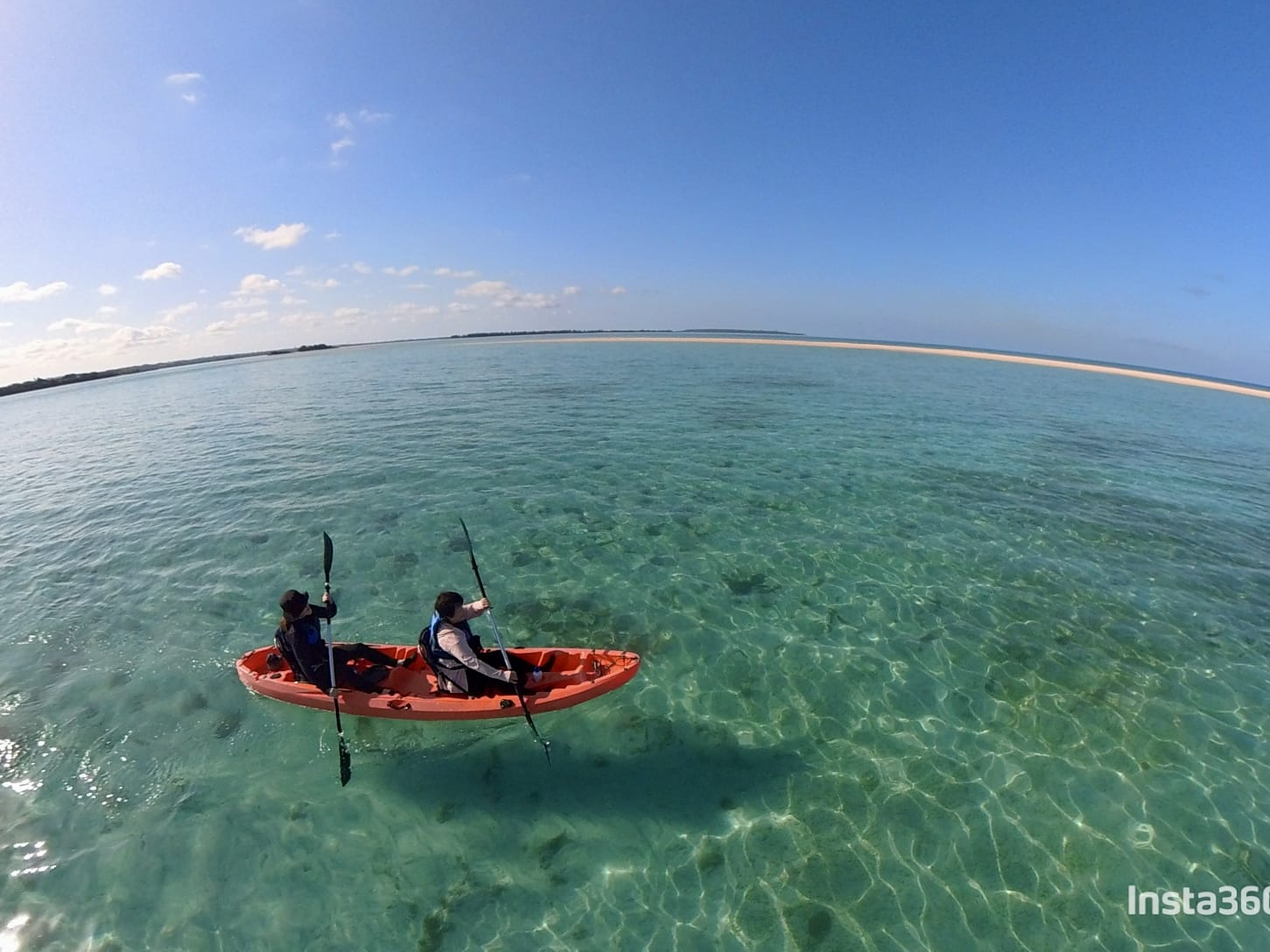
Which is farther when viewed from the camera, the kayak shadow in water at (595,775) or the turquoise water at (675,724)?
the kayak shadow in water at (595,775)

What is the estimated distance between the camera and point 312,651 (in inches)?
373

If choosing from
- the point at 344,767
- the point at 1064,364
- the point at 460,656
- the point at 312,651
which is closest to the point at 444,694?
the point at 460,656

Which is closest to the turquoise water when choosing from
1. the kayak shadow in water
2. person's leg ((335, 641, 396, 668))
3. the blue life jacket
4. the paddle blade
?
the kayak shadow in water

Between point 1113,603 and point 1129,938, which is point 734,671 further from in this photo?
point 1113,603

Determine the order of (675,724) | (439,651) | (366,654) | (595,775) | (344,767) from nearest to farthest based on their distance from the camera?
1. (344,767)
2. (595,775)
3. (439,651)
4. (675,724)
5. (366,654)

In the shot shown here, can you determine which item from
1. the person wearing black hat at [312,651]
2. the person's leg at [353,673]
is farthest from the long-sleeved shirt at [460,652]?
the person wearing black hat at [312,651]

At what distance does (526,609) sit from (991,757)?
32.1 ft

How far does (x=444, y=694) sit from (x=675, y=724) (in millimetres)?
4228

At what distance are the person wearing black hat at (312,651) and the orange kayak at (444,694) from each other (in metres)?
0.23

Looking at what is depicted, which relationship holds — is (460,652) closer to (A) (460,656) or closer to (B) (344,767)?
(A) (460,656)

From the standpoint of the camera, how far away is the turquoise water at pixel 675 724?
7059 mm

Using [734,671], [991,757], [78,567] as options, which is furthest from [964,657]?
[78,567]

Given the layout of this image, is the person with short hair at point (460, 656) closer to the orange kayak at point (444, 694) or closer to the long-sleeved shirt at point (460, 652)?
the long-sleeved shirt at point (460, 652)

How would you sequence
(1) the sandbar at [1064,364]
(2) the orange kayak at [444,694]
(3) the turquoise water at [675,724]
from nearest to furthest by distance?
(3) the turquoise water at [675,724], (2) the orange kayak at [444,694], (1) the sandbar at [1064,364]
